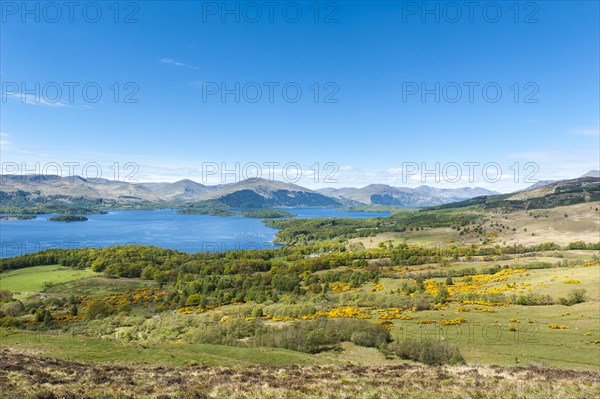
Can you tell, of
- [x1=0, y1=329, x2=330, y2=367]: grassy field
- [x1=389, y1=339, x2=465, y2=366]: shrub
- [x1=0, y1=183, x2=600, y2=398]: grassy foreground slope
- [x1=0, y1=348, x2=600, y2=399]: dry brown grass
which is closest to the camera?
[x1=0, y1=348, x2=600, y2=399]: dry brown grass

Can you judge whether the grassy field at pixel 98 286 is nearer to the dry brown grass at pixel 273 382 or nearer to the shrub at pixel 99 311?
the shrub at pixel 99 311

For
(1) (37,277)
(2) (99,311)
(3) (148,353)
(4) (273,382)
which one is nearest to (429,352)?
(4) (273,382)

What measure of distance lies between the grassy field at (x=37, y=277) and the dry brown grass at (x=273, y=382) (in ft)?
353

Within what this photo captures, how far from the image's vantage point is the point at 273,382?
2025cm

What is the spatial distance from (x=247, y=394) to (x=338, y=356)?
22703 mm

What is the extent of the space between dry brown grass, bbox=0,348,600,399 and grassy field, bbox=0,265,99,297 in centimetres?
10762

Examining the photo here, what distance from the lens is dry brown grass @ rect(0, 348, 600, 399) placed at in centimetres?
1733

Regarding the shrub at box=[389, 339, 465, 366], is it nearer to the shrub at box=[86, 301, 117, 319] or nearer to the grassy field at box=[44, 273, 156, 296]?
the shrub at box=[86, 301, 117, 319]

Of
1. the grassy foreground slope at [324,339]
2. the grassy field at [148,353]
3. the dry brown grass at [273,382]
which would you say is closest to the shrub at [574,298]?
the grassy foreground slope at [324,339]

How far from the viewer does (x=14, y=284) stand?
382ft

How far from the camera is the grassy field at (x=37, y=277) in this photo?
11170 cm

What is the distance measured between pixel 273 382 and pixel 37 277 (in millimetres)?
147159

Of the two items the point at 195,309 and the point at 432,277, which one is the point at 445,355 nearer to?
the point at 195,309

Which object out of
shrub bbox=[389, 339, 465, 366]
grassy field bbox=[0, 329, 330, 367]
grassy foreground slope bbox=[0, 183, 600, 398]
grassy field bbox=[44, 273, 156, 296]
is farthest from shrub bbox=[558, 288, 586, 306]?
grassy field bbox=[44, 273, 156, 296]
